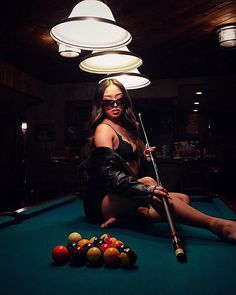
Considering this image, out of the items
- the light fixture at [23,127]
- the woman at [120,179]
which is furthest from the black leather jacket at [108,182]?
the light fixture at [23,127]

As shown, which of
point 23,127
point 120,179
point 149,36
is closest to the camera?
point 120,179

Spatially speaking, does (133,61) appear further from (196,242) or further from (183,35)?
(183,35)

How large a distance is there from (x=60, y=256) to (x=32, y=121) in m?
6.92

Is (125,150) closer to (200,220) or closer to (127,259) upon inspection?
(200,220)

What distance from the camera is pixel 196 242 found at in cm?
157

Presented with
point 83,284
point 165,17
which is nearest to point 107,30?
point 83,284

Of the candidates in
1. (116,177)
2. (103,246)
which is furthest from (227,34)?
(103,246)

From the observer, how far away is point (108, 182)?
2020mm

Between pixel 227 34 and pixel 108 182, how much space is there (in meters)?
3.22

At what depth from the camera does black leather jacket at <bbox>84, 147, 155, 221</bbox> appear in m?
1.88

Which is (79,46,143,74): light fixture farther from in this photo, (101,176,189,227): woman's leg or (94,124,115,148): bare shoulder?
(101,176,189,227): woman's leg

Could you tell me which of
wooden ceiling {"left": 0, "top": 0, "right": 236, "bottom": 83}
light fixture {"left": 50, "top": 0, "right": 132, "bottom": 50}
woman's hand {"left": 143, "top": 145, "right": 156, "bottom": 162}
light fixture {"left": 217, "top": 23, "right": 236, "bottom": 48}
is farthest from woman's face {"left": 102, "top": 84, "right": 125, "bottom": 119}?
light fixture {"left": 217, "top": 23, "right": 236, "bottom": 48}

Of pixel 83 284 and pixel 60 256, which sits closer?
pixel 83 284

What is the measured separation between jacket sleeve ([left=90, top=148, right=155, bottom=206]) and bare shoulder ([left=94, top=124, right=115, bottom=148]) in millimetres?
78
